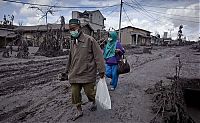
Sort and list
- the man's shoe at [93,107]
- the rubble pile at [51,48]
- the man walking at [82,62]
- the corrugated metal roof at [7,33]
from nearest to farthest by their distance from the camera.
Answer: the man walking at [82,62] < the man's shoe at [93,107] < the rubble pile at [51,48] < the corrugated metal roof at [7,33]

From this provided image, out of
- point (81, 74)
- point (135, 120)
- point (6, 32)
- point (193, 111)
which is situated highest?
point (6, 32)

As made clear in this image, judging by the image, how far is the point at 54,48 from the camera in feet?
72.4

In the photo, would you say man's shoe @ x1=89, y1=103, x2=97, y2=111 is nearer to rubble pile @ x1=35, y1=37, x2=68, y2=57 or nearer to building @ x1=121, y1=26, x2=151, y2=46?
rubble pile @ x1=35, y1=37, x2=68, y2=57

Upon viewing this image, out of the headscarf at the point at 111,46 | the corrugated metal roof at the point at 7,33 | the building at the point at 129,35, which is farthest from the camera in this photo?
the building at the point at 129,35

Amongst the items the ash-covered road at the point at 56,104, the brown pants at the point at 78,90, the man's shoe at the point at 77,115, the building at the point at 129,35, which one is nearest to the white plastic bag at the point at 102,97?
the brown pants at the point at 78,90

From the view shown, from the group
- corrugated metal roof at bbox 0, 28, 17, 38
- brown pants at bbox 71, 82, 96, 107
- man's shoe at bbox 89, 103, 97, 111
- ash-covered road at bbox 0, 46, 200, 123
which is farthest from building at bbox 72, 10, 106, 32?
brown pants at bbox 71, 82, 96, 107

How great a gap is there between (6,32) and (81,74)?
1256 inches

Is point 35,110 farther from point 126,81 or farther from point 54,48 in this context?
point 54,48

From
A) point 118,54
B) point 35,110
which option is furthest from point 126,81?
point 35,110

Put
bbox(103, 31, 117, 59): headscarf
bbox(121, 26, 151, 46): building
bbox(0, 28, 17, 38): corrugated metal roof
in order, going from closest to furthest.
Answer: bbox(103, 31, 117, 59): headscarf < bbox(0, 28, 17, 38): corrugated metal roof < bbox(121, 26, 151, 46): building

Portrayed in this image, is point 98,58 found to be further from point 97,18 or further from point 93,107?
point 97,18

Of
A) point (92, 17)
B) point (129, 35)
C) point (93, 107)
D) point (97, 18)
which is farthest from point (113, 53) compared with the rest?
point (129, 35)

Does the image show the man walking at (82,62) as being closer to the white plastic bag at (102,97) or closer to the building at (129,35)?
the white plastic bag at (102,97)

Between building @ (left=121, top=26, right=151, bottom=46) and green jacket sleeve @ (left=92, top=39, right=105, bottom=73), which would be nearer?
green jacket sleeve @ (left=92, top=39, right=105, bottom=73)
